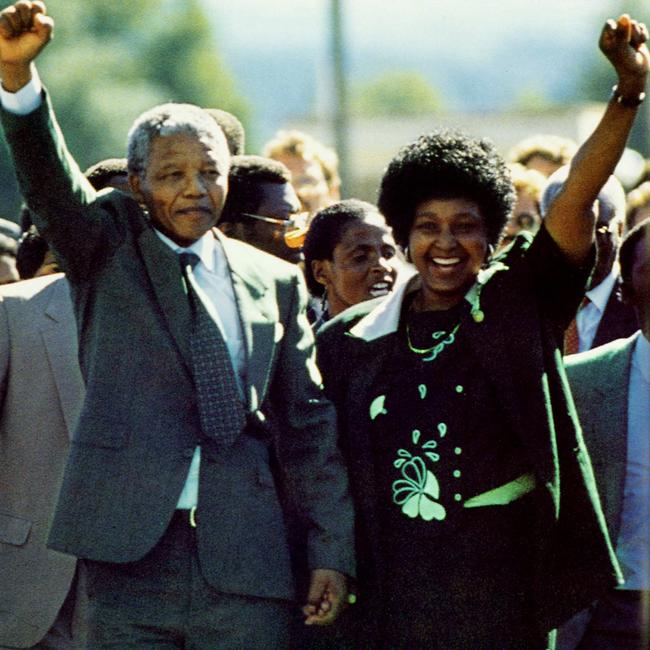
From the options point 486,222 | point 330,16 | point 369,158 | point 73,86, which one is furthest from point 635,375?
point 73,86

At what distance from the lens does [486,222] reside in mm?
5910

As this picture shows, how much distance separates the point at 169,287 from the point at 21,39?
820 mm

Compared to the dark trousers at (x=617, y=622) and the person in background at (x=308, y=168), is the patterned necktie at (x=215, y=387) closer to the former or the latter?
the dark trousers at (x=617, y=622)

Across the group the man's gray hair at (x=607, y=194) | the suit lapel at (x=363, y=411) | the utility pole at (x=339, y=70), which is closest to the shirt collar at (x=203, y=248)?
the suit lapel at (x=363, y=411)

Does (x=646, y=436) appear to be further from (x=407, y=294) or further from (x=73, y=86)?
(x=73, y=86)

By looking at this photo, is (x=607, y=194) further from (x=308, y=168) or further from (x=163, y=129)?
(x=308, y=168)

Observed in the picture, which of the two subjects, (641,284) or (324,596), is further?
(641,284)

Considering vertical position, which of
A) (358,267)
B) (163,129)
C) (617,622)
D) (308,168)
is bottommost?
(617,622)

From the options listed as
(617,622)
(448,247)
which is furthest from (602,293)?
(448,247)

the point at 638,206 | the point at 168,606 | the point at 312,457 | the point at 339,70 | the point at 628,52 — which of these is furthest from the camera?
the point at 339,70

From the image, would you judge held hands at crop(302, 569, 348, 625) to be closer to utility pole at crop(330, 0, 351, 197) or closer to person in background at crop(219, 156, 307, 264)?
person in background at crop(219, 156, 307, 264)

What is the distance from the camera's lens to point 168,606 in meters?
5.46

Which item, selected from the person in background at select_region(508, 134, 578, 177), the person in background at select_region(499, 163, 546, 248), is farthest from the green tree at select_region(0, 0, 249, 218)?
the person in background at select_region(499, 163, 546, 248)

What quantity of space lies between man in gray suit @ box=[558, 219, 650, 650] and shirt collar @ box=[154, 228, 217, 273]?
1.27 m
